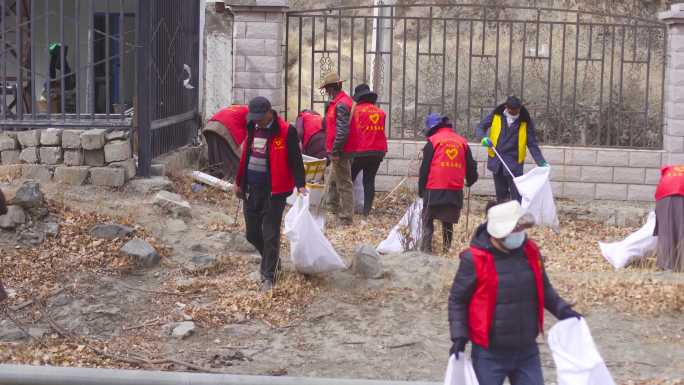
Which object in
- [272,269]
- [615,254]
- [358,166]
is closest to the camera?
[272,269]

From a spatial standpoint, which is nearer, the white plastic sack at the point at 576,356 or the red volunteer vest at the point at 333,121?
the white plastic sack at the point at 576,356

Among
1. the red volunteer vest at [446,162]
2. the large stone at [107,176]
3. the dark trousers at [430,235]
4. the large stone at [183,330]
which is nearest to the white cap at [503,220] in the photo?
the large stone at [183,330]

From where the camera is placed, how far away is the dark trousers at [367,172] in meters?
12.0

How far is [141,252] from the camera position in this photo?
9.07m

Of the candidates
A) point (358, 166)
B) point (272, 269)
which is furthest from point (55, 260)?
point (358, 166)

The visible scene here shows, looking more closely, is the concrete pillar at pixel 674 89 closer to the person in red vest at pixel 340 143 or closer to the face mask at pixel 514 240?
the person in red vest at pixel 340 143

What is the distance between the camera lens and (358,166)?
39.6 feet

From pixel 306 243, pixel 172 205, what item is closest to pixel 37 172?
pixel 172 205

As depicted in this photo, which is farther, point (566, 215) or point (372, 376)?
point (566, 215)

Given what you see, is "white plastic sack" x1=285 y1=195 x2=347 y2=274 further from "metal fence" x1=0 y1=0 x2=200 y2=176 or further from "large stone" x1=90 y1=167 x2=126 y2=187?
"metal fence" x1=0 y1=0 x2=200 y2=176

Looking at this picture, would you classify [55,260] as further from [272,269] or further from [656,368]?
[656,368]

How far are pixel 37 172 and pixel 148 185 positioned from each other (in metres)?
1.15

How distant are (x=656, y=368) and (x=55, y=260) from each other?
4.90 m

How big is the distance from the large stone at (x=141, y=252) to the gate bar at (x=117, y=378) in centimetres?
508
